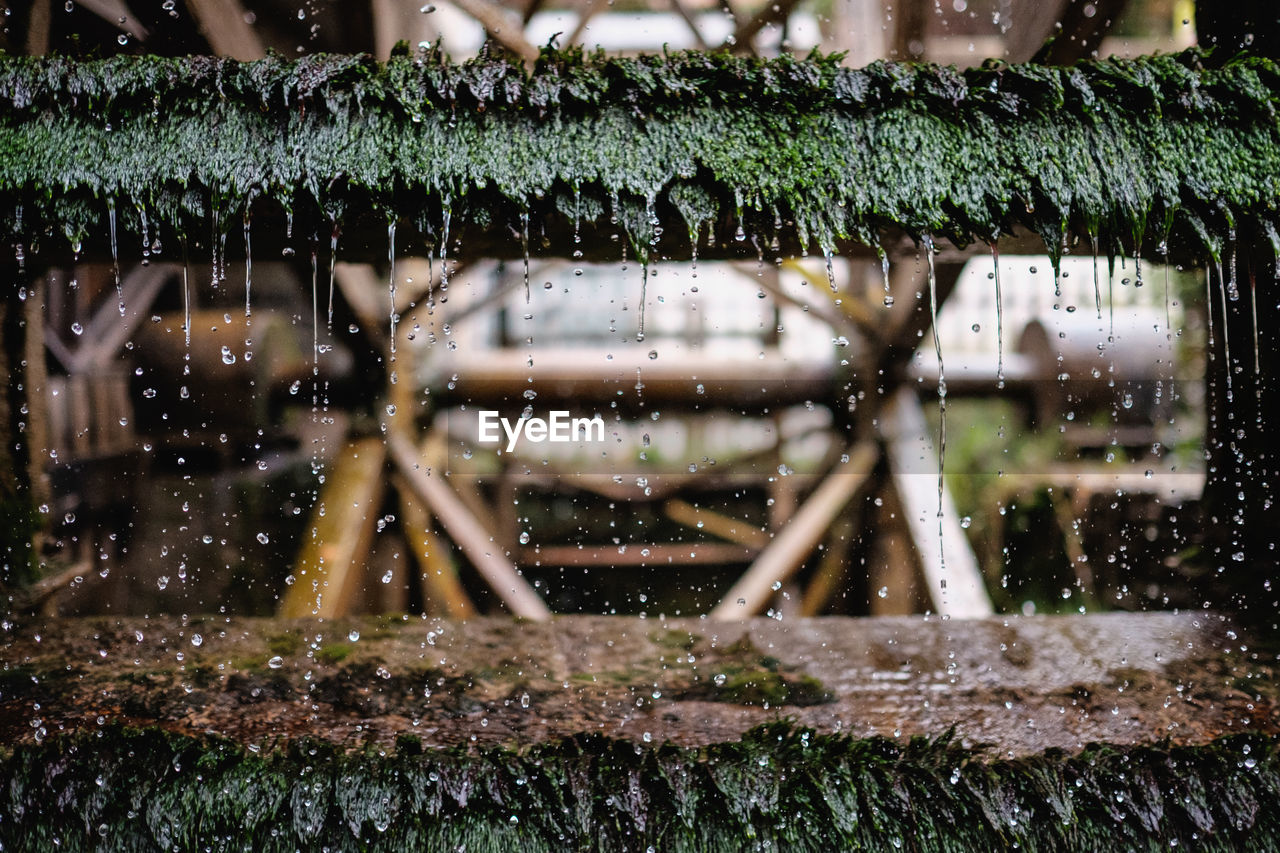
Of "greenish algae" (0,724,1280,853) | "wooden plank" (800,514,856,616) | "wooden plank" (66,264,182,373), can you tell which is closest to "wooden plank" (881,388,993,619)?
"wooden plank" (800,514,856,616)

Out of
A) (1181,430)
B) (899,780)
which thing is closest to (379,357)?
(899,780)

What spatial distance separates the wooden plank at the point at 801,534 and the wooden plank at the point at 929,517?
0.15 m

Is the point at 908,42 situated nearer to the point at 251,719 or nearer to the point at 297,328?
the point at 251,719

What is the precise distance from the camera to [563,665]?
1918mm

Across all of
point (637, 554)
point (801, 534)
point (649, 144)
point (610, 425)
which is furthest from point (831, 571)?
point (649, 144)

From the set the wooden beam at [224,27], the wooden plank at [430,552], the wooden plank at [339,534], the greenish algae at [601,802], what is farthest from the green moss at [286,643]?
the wooden beam at [224,27]

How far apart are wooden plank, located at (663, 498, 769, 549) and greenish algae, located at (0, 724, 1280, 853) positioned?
3.59 m

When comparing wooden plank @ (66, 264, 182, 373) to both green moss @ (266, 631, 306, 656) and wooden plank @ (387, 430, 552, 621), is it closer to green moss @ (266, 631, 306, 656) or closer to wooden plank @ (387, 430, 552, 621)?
wooden plank @ (387, 430, 552, 621)

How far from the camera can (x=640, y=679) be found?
184 cm

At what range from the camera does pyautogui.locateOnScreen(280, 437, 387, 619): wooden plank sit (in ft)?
8.54

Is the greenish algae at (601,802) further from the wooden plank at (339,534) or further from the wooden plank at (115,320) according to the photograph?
the wooden plank at (115,320)

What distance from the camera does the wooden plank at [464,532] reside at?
3.23 m

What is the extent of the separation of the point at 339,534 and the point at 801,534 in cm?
187

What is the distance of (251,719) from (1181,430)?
528 cm
